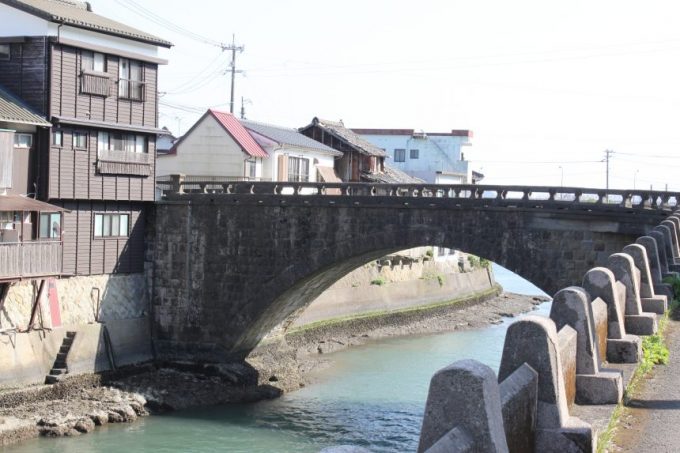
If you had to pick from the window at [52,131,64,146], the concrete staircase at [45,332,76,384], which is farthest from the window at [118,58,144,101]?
the concrete staircase at [45,332,76,384]

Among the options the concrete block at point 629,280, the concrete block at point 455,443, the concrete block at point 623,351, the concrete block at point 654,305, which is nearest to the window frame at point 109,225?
the concrete block at point 654,305

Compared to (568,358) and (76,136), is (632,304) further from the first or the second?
(76,136)

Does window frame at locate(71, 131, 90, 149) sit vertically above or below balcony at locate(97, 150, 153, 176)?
above

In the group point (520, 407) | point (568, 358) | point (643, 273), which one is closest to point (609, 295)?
point (568, 358)

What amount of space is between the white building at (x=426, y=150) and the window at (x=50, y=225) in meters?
41.2

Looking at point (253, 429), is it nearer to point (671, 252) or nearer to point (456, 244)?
point (456, 244)

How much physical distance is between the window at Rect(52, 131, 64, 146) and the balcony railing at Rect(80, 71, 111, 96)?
173 cm

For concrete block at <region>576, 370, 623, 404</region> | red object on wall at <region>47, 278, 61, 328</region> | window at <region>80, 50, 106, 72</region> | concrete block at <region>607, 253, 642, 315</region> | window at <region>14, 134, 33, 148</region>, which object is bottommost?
red object on wall at <region>47, 278, 61, 328</region>

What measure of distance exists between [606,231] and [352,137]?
29.4 meters

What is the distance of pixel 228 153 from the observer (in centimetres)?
4431

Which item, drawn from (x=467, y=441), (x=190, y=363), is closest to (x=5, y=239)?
(x=190, y=363)

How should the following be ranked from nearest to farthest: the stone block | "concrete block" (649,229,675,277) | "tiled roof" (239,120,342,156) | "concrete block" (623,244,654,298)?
the stone block → "concrete block" (623,244,654,298) → "concrete block" (649,229,675,277) → "tiled roof" (239,120,342,156)

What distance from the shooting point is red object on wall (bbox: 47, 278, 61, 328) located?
30406 millimetres

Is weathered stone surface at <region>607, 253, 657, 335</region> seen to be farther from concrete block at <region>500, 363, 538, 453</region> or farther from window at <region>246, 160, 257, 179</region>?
window at <region>246, 160, 257, 179</region>
